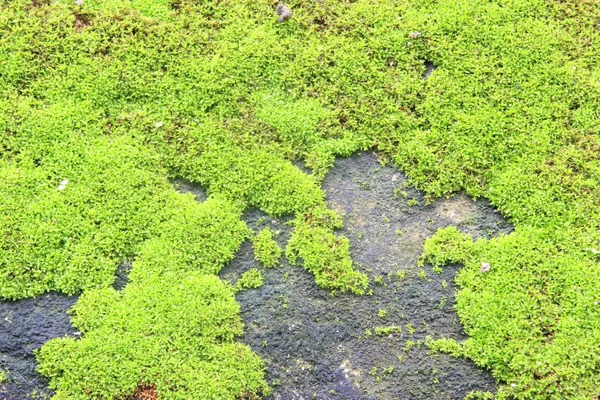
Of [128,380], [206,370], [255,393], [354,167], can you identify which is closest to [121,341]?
[128,380]

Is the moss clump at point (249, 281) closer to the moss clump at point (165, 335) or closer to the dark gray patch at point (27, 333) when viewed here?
the moss clump at point (165, 335)

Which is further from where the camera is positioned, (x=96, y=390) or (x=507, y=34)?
(x=507, y=34)

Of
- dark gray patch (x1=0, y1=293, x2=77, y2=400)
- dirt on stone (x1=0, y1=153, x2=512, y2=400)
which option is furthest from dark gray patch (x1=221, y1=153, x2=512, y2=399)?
dark gray patch (x1=0, y1=293, x2=77, y2=400)

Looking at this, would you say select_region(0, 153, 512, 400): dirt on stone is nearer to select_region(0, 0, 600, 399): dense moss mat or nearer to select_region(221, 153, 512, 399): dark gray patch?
select_region(221, 153, 512, 399): dark gray patch

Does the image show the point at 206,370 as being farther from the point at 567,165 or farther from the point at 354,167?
the point at 567,165

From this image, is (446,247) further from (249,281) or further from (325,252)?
(249,281)

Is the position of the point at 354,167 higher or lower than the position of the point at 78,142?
higher

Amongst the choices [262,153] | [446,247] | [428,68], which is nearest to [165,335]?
[262,153]
